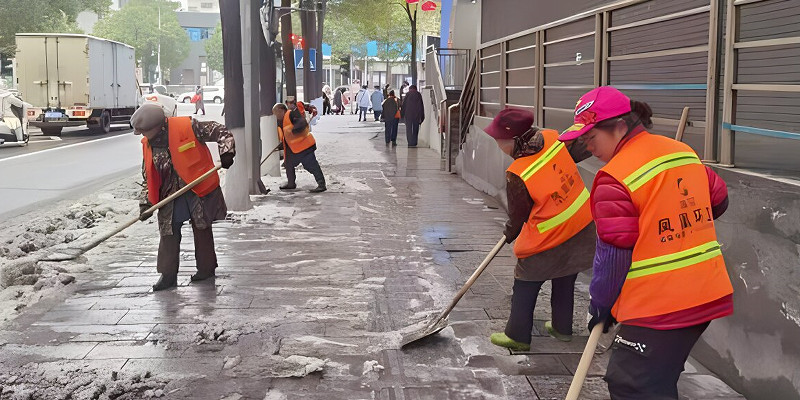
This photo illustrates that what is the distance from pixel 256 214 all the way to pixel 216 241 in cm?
186

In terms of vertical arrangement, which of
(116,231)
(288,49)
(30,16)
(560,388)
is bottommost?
(560,388)

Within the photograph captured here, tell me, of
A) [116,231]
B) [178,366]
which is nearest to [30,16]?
[116,231]

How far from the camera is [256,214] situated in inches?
419

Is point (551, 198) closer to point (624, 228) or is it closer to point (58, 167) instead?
point (624, 228)

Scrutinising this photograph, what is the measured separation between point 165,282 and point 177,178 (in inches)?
33.7

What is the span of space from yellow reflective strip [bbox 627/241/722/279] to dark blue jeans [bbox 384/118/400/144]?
68.8 feet

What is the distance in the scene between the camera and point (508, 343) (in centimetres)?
512

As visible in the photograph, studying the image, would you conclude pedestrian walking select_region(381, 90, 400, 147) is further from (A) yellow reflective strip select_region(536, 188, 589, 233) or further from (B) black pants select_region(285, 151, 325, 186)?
(A) yellow reflective strip select_region(536, 188, 589, 233)

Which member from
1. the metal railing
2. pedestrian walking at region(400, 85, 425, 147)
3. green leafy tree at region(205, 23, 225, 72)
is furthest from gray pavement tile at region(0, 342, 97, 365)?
green leafy tree at region(205, 23, 225, 72)

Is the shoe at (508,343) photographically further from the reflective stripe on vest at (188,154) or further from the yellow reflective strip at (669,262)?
the reflective stripe on vest at (188,154)

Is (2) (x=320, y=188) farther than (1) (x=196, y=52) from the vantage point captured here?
No

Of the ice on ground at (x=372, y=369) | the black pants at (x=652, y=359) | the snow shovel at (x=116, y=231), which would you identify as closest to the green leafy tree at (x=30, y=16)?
the snow shovel at (x=116, y=231)

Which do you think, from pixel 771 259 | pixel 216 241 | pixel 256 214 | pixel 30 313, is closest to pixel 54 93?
pixel 256 214

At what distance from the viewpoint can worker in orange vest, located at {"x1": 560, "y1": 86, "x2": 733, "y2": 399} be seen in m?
2.92
